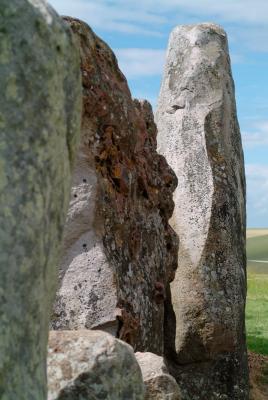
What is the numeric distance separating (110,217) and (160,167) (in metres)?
1.25

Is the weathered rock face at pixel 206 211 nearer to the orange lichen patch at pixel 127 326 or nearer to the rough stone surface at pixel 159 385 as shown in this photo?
the orange lichen patch at pixel 127 326

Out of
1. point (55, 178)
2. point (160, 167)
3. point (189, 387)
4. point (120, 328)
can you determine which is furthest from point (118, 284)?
point (55, 178)

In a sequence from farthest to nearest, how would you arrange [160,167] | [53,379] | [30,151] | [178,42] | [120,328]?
[178,42], [160,167], [120,328], [53,379], [30,151]

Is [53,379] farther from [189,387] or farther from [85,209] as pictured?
[189,387]

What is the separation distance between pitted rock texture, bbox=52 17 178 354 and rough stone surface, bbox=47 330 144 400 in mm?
3736

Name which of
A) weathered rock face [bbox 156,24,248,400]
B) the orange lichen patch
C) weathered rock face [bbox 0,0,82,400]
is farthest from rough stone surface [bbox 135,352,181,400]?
weathered rock face [bbox 156,24,248,400]

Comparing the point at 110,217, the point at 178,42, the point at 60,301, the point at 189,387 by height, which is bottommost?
the point at 189,387

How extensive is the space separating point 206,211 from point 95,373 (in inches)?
296

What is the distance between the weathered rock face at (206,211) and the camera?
10.1 m

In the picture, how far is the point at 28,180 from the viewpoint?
227 cm

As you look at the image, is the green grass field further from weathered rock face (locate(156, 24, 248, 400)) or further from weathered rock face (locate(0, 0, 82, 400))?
weathered rock face (locate(0, 0, 82, 400))

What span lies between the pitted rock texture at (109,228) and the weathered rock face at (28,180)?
430cm

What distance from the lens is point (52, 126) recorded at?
234 cm

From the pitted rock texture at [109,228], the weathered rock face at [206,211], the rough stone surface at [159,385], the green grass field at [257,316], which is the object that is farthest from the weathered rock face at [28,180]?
the green grass field at [257,316]
